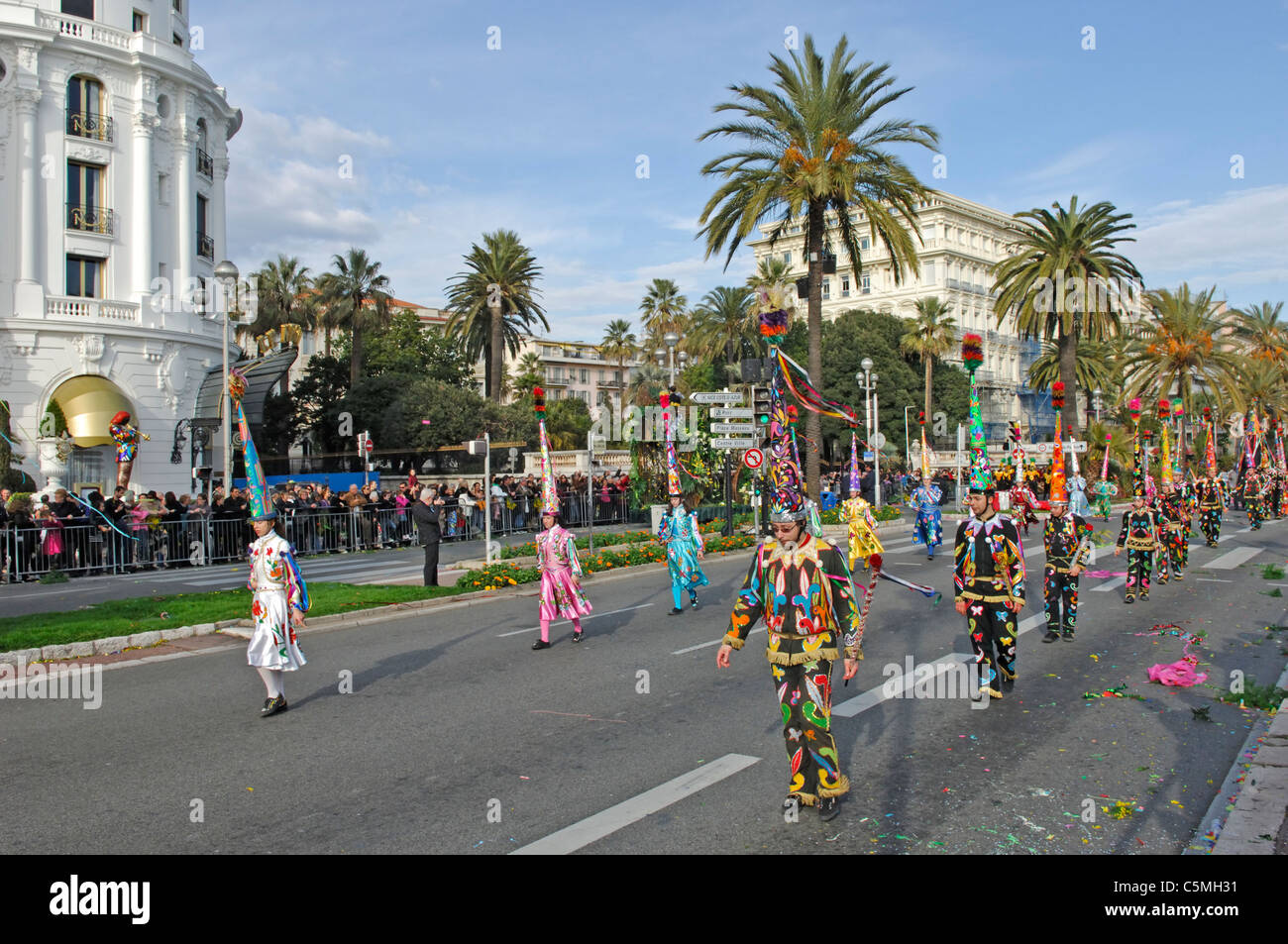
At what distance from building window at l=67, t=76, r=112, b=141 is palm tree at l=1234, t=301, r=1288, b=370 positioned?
53286mm

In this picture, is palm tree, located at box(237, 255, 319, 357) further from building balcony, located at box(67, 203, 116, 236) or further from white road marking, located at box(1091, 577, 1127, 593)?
white road marking, located at box(1091, 577, 1127, 593)

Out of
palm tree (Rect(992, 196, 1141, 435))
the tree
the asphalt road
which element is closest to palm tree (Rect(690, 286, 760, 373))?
the tree

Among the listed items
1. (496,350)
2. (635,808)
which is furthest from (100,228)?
(635,808)

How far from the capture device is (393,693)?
9008mm

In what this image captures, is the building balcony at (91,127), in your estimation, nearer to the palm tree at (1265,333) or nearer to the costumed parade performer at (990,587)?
the costumed parade performer at (990,587)

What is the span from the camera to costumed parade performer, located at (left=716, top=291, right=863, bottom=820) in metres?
5.56

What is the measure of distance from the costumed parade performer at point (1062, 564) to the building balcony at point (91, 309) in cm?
3083

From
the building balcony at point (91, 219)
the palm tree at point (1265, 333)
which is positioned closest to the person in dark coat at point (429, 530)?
the building balcony at point (91, 219)

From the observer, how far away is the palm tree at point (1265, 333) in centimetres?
5084

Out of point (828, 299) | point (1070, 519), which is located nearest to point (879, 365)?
point (828, 299)

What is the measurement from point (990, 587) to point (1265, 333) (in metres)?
54.7

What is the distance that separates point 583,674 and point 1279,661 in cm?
738
